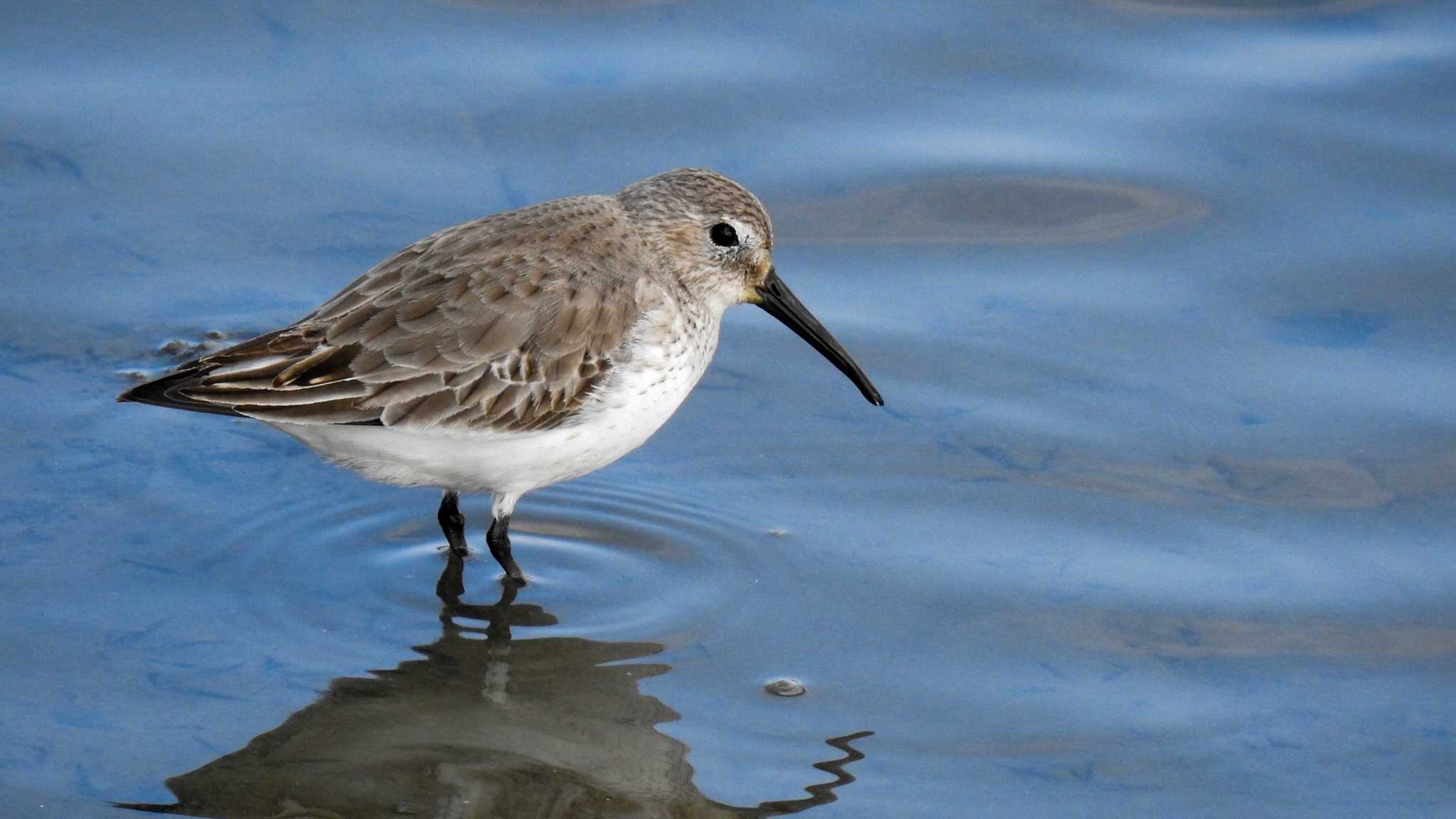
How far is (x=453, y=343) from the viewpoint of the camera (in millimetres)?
7492

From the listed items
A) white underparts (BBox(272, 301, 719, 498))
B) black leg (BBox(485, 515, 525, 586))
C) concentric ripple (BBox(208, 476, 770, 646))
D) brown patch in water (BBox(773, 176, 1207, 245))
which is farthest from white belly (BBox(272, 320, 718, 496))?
brown patch in water (BBox(773, 176, 1207, 245))

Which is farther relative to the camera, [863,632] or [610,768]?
[863,632]

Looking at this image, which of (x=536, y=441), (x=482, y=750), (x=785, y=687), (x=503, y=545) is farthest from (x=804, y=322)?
(x=482, y=750)

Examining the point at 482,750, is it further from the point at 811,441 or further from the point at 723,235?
the point at 811,441

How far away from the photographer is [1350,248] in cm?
1043

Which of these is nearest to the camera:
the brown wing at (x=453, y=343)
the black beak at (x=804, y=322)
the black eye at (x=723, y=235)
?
the brown wing at (x=453, y=343)

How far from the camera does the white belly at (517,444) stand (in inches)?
292

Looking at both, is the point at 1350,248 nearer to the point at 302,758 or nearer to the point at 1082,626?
the point at 1082,626

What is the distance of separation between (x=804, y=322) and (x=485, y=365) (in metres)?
1.67

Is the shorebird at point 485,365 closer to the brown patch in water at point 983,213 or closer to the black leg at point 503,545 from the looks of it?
the black leg at point 503,545

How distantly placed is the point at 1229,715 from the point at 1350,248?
4237 mm

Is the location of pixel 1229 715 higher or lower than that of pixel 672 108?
lower

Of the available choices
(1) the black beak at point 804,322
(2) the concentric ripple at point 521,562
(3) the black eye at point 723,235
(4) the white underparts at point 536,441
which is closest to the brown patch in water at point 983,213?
(1) the black beak at point 804,322

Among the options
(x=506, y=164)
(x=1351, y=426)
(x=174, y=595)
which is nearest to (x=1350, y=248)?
(x=1351, y=426)
